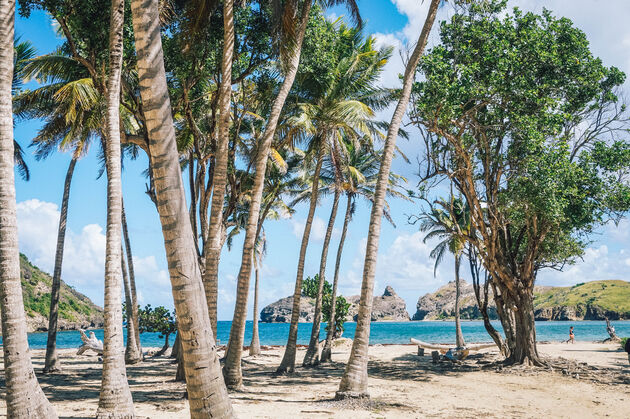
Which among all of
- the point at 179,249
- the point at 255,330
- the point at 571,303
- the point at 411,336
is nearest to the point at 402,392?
the point at 179,249


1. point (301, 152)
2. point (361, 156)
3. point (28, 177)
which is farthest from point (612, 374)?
point (28, 177)

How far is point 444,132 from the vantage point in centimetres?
1582

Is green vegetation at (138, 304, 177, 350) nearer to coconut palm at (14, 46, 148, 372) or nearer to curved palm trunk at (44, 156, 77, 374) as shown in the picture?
coconut palm at (14, 46, 148, 372)

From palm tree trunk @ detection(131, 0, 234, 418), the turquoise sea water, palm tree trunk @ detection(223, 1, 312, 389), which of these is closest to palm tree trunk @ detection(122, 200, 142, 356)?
palm tree trunk @ detection(223, 1, 312, 389)

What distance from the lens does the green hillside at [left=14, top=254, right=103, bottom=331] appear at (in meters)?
62.4

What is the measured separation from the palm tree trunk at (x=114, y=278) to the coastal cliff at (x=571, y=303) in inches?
3549

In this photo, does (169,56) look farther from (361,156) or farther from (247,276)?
(361,156)

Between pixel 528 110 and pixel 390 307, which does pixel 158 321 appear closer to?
pixel 528 110

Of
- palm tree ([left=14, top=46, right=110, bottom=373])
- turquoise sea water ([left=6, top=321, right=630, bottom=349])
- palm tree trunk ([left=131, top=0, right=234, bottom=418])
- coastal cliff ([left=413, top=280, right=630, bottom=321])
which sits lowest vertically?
turquoise sea water ([left=6, top=321, right=630, bottom=349])

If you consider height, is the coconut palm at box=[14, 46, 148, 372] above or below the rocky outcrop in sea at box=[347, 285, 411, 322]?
above

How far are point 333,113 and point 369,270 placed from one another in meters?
6.66

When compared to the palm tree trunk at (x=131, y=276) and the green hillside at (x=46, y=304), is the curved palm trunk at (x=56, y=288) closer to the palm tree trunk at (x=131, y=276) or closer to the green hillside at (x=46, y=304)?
the palm tree trunk at (x=131, y=276)

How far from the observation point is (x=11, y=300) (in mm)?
6234

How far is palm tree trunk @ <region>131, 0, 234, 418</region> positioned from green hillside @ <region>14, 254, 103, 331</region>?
194ft
